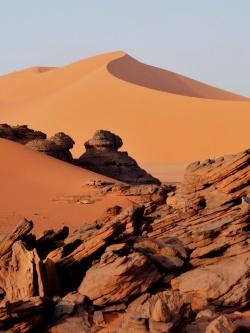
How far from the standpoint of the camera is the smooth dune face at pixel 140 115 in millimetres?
48531

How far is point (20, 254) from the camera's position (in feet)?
29.3

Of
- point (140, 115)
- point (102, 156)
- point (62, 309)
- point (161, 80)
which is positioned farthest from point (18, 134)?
point (161, 80)

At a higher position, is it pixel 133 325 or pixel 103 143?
pixel 103 143

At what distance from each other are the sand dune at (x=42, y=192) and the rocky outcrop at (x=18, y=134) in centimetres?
164

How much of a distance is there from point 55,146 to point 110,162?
7.40 feet

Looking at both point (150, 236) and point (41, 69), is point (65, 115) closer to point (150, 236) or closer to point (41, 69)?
point (41, 69)

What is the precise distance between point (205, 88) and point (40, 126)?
117 ft

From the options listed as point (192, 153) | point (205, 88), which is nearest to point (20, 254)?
point (192, 153)

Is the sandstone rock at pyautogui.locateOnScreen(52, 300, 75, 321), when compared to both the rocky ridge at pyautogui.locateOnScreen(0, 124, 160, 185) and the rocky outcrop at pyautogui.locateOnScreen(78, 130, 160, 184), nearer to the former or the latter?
the rocky ridge at pyautogui.locateOnScreen(0, 124, 160, 185)

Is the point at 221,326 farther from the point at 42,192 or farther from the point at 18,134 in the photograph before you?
the point at 18,134

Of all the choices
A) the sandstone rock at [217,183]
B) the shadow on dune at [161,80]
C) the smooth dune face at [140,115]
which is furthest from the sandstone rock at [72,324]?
the shadow on dune at [161,80]

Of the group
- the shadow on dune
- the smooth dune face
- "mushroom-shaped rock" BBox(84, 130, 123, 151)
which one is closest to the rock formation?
"mushroom-shaped rock" BBox(84, 130, 123, 151)

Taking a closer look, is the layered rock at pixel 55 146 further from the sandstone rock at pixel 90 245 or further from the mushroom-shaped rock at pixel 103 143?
the sandstone rock at pixel 90 245

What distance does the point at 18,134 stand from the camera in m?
24.7
